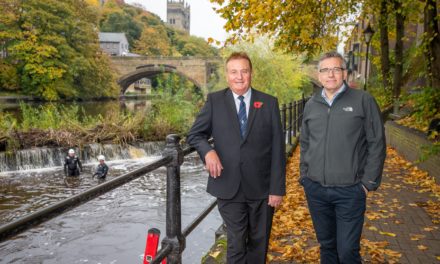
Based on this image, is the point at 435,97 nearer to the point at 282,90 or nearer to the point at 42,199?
the point at 42,199

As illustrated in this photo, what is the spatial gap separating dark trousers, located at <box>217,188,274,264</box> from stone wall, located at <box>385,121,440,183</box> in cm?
584

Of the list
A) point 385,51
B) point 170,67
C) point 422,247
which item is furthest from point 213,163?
point 170,67

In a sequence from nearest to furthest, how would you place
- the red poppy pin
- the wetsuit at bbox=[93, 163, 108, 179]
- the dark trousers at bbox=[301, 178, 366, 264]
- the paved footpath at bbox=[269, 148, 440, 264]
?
the red poppy pin < the dark trousers at bbox=[301, 178, 366, 264] < the paved footpath at bbox=[269, 148, 440, 264] < the wetsuit at bbox=[93, 163, 108, 179]

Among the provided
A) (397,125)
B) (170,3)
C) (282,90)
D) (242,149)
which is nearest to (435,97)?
(397,125)

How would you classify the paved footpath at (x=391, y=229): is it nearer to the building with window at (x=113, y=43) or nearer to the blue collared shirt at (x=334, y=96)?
the blue collared shirt at (x=334, y=96)

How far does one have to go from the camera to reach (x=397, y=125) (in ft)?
36.2

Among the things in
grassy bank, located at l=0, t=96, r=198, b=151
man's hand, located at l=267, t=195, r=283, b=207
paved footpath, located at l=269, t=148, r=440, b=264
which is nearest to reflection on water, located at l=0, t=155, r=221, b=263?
grassy bank, located at l=0, t=96, r=198, b=151

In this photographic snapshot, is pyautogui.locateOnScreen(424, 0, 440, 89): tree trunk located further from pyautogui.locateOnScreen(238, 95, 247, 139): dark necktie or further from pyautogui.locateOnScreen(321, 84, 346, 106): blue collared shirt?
pyautogui.locateOnScreen(238, 95, 247, 139): dark necktie

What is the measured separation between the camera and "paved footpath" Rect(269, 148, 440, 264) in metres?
4.13

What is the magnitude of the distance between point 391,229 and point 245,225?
3.02 metres

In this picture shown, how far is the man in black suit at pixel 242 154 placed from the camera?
105 inches

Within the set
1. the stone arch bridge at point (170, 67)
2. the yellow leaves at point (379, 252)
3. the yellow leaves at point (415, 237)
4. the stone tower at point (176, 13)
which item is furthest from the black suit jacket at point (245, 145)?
the stone tower at point (176, 13)

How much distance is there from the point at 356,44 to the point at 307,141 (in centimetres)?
3441

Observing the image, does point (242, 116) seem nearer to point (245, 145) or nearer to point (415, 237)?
point (245, 145)
